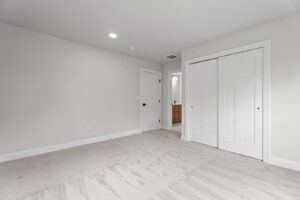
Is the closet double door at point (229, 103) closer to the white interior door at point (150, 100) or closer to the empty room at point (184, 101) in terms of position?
the empty room at point (184, 101)

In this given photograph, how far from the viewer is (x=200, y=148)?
313cm

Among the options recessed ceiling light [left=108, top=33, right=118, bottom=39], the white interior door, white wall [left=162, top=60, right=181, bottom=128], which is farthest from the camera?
white wall [left=162, top=60, right=181, bottom=128]

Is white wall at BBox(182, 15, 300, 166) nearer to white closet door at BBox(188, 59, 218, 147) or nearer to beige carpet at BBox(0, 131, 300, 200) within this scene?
beige carpet at BBox(0, 131, 300, 200)

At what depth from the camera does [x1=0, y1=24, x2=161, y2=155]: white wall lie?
8.29 ft

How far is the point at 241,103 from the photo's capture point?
2.76 m

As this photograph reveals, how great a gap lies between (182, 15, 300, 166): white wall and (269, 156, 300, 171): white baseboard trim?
1.7 inches

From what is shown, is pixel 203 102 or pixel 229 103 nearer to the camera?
pixel 229 103

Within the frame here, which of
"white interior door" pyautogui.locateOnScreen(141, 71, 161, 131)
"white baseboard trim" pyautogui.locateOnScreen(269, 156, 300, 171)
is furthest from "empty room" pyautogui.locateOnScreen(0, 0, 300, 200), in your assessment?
"white interior door" pyautogui.locateOnScreen(141, 71, 161, 131)

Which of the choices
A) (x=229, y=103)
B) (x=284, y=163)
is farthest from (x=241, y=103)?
(x=284, y=163)

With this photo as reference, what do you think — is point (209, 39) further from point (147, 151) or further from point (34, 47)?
point (34, 47)

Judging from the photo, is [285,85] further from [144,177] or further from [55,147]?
[55,147]

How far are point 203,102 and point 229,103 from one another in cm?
59

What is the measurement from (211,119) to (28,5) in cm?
388

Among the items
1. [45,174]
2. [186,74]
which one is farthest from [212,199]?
[186,74]
